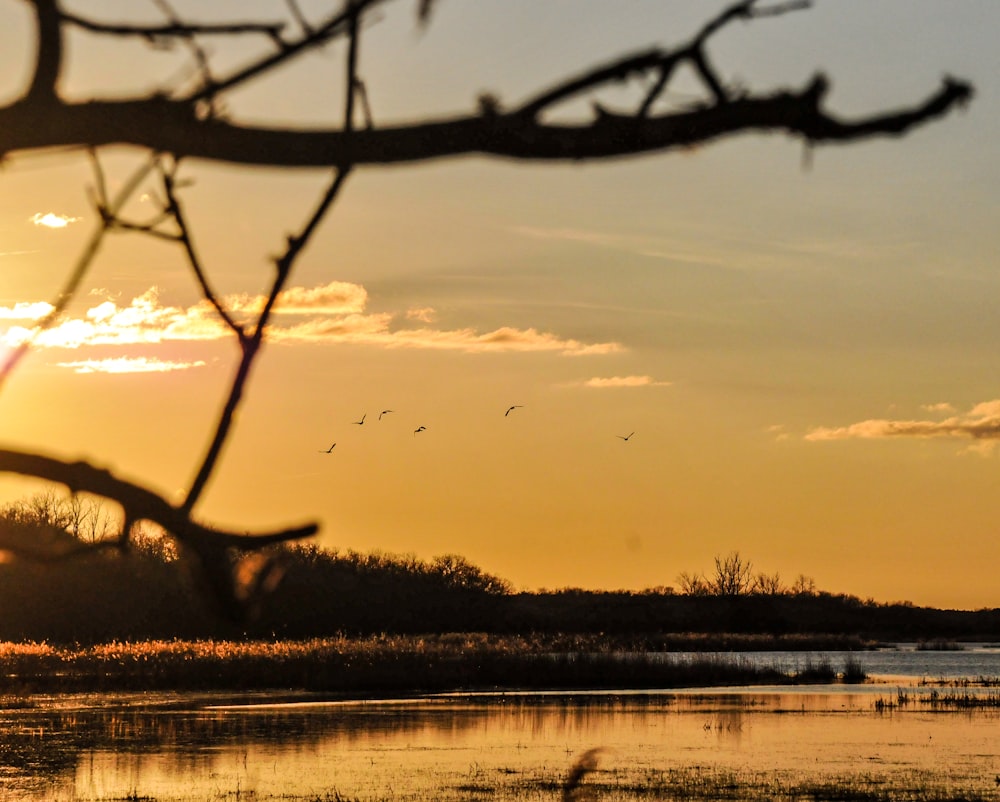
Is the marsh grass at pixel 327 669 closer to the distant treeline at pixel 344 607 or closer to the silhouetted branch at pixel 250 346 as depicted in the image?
the distant treeline at pixel 344 607

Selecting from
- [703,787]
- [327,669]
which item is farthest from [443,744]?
[327,669]

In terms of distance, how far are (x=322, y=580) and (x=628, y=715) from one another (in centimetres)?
4634

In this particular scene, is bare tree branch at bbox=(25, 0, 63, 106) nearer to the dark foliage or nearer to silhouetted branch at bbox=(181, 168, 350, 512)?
silhouetted branch at bbox=(181, 168, 350, 512)

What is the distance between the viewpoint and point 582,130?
2137 mm

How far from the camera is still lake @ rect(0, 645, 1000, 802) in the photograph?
82.0 ft

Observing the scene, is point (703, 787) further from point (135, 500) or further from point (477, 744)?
point (135, 500)

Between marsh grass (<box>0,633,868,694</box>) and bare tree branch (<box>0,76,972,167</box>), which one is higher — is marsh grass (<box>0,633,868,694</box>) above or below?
below

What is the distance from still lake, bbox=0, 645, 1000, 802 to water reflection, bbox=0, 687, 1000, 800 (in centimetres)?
6

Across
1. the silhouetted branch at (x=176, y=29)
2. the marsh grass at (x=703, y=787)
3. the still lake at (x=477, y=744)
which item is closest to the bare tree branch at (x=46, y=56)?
the silhouetted branch at (x=176, y=29)

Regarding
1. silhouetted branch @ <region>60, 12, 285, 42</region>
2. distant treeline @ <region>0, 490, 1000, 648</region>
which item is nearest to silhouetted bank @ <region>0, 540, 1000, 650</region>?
distant treeline @ <region>0, 490, 1000, 648</region>

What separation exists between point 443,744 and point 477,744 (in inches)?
29.6

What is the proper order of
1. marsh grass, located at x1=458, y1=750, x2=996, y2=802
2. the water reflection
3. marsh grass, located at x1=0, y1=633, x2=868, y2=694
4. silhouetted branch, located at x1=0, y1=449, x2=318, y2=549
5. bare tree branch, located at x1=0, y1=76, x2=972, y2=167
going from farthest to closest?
marsh grass, located at x1=0, y1=633, x2=868, y2=694
the water reflection
marsh grass, located at x1=458, y1=750, x2=996, y2=802
bare tree branch, located at x1=0, y1=76, x2=972, y2=167
silhouetted branch, located at x1=0, y1=449, x2=318, y2=549

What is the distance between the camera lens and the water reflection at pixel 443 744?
25.5 meters

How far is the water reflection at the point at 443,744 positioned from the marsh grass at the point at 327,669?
13.0 ft
